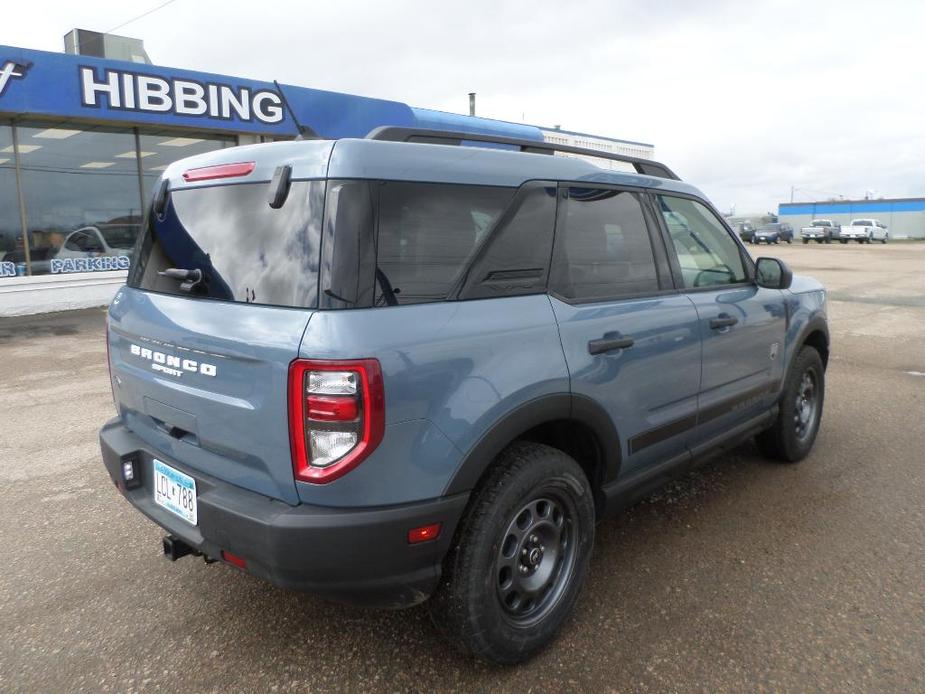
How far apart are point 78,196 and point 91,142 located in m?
1.02

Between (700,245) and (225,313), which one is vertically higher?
(700,245)

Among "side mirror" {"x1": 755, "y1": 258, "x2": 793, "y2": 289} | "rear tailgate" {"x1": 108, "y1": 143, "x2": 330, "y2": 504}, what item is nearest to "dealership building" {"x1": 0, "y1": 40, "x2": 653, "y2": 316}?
"side mirror" {"x1": 755, "y1": 258, "x2": 793, "y2": 289}

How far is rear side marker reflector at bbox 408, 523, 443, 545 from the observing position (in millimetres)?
2072

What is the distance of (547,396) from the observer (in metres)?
2.39

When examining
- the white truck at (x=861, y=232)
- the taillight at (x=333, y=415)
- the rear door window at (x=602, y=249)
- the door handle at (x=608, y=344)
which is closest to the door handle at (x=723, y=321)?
the rear door window at (x=602, y=249)

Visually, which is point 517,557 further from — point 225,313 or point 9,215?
point 9,215

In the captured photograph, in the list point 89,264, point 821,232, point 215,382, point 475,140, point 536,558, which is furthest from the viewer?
point 821,232

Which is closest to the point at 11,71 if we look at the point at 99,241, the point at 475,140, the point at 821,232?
the point at 99,241

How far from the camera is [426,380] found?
2057 mm

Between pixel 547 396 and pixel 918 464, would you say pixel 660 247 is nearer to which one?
pixel 547 396

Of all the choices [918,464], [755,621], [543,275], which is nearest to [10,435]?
[543,275]

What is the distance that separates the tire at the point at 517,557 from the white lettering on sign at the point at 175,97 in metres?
11.1

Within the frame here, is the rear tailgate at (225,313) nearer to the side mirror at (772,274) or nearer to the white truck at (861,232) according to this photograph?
the side mirror at (772,274)

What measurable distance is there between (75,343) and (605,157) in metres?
8.43
